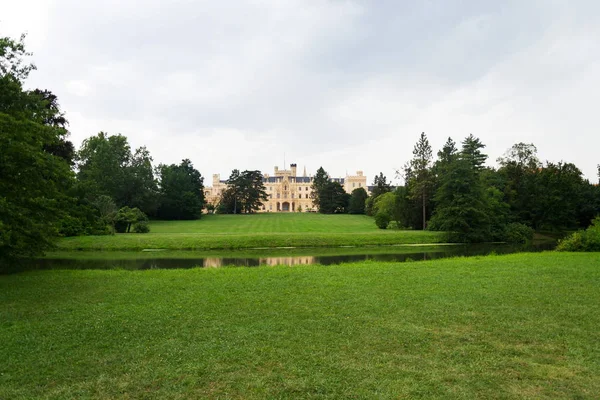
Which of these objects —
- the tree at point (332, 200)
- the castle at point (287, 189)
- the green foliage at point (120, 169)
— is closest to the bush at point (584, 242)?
the green foliage at point (120, 169)

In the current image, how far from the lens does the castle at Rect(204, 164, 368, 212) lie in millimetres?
107688

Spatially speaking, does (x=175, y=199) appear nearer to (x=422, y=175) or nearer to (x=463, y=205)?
(x=422, y=175)

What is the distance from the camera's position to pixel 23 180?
9586mm

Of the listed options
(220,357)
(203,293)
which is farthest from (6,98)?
(220,357)

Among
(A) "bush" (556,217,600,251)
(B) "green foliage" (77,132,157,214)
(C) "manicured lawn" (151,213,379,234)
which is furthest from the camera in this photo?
(B) "green foliage" (77,132,157,214)

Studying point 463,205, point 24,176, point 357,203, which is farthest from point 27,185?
point 357,203

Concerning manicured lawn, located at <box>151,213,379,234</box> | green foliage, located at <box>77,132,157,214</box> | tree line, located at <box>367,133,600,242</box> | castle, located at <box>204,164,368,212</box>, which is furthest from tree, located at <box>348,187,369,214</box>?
green foliage, located at <box>77,132,157,214</box>

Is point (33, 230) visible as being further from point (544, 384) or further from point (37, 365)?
point (544, 384)

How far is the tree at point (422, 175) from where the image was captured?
127 feet

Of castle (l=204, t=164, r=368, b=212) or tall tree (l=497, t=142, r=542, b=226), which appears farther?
castle (l=204, t=164, r=368, b=212)

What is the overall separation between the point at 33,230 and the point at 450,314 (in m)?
9.60

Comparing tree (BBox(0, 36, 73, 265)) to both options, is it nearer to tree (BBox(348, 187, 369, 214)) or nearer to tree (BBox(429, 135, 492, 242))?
tree (BBox(429, 135, 492, 242))

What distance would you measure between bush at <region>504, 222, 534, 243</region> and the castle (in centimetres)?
7196

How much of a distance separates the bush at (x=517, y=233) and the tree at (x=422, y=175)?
7.55 meters
